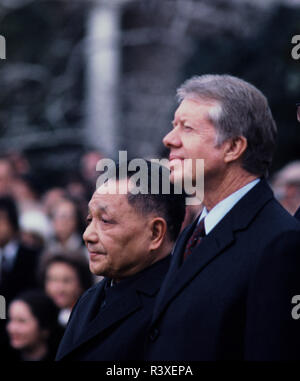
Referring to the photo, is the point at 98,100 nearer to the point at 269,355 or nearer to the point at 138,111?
the point at 138,111

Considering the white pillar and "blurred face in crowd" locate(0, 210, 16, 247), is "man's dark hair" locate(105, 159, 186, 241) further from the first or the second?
the white pillar

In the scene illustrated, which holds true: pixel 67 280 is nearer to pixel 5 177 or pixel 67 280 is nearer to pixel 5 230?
pixel 5 230

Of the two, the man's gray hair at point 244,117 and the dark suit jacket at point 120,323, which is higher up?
the man's gray hair at point 244,117

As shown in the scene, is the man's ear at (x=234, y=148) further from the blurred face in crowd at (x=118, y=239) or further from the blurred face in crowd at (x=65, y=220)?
the blurred face in crowd at (x=65, y=220)

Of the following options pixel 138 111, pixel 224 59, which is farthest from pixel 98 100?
pixel 224 59

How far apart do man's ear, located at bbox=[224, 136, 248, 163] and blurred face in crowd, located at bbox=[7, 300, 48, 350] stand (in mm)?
2475

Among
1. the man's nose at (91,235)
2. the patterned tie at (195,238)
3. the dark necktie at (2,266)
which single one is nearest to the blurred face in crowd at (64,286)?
the dark necktie at (2,266)

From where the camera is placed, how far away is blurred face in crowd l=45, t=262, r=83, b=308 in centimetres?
577

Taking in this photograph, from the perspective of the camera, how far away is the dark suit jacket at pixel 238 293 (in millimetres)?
2941

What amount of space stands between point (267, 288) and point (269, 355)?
0.70 feet

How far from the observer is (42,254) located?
6.46m

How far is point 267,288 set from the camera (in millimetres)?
2939

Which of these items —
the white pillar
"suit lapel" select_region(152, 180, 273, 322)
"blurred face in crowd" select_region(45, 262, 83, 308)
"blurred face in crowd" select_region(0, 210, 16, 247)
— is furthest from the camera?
the white pillar

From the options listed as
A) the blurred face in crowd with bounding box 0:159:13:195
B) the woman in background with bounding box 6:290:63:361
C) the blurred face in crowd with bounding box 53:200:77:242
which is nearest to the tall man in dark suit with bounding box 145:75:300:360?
the woman in background with bounding box 6:290:63:361
